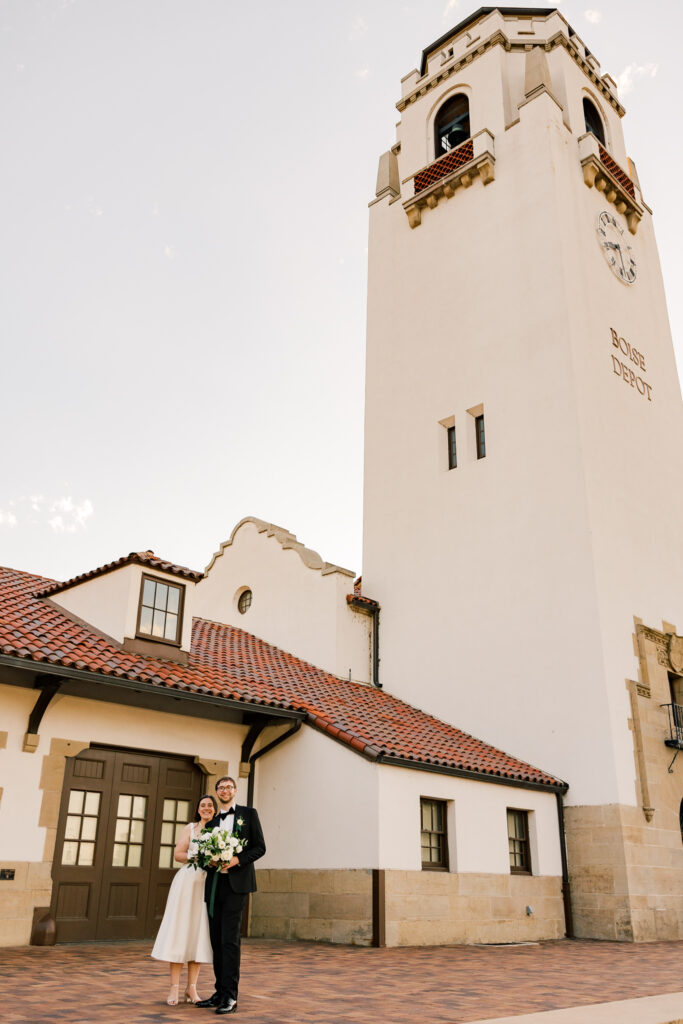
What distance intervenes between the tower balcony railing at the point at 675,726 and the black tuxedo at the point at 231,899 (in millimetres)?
12984

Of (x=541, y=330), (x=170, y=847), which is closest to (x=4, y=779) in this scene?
(x=170, y=847)

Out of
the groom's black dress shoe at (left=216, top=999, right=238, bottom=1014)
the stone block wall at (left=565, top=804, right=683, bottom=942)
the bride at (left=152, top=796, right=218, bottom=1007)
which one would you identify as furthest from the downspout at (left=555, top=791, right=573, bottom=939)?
the groom's black dress shoe at (left=216, top=999, right=238, bottom=1014)

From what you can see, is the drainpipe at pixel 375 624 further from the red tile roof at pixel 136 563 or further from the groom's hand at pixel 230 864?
the groom's hand at pixel 230 864

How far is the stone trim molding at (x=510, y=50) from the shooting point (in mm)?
25031

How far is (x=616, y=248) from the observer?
23141mm

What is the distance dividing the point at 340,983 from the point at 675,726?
39.3 feet

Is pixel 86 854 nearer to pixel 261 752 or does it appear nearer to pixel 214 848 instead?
pixel 261 752

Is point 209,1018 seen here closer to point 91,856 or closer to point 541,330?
point 91,856

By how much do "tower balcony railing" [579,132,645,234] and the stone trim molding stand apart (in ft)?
10.4

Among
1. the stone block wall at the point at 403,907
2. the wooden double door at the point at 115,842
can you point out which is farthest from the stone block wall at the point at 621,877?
the wooden double door at the point at 115,842

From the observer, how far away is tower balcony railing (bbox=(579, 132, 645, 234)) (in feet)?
74.4

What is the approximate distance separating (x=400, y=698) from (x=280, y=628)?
134 inches

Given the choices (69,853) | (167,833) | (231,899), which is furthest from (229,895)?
(167,833)

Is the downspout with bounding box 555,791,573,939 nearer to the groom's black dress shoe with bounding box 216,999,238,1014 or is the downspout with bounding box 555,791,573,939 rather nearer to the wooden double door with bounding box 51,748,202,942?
the wooden double door with bounding box 51,748,202,942
